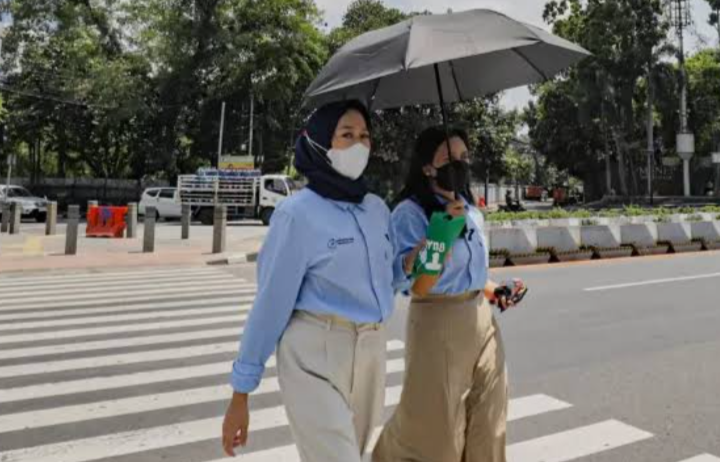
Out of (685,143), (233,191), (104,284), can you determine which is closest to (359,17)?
(233,191)

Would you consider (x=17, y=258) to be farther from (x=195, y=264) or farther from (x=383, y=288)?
(x=383, y=288)

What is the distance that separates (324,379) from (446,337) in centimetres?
67

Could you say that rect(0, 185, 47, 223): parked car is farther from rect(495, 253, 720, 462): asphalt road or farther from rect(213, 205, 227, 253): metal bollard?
rect(495, 253, 720, 462): asphalt road

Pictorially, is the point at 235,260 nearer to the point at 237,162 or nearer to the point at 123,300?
the point at 123,300

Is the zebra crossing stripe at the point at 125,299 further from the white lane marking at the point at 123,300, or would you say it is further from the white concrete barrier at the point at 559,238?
the white concrete barrier at the point at 559,238

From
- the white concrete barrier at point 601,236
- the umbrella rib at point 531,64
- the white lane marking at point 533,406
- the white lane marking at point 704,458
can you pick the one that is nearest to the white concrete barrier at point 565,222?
the white concrete barrier at point 601,236

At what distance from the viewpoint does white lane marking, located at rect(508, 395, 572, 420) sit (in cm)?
441

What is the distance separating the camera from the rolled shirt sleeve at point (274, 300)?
2.11 meters

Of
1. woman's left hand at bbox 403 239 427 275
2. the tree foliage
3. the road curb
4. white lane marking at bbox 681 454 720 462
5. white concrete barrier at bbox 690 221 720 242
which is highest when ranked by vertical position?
the tree foliage

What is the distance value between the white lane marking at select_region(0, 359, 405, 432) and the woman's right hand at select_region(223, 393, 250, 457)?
2612mm

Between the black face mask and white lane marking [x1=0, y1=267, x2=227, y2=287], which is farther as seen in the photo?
white lane marking [x1=0, y1=267, x2=227, y2=287]

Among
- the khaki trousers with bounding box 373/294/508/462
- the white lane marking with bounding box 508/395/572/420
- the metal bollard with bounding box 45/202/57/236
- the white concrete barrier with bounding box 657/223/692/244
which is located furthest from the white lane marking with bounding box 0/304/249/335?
the metal bollard with bounding box 45/202/57/236

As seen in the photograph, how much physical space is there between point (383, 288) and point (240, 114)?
3359cm

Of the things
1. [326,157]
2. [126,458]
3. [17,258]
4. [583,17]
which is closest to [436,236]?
[326,157]
